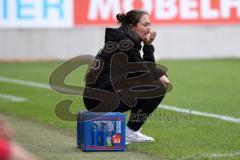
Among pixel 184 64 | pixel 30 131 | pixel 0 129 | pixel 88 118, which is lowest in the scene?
pixel 184 64

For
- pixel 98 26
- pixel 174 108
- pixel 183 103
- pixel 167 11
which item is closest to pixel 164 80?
pixel 174 108

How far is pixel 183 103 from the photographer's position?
13484 millimetres

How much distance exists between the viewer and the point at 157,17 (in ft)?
76.1

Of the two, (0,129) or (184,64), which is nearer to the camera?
(0,129)

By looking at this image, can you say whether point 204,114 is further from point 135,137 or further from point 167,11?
point 167,11

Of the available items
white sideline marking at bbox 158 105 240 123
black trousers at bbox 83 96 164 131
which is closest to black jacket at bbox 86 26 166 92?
black trousers at bbox 83 96 164 131

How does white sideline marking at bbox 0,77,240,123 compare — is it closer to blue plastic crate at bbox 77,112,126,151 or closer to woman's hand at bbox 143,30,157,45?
woman's hand at bbox 143,30,157,45

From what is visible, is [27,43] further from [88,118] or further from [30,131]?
[88,118]

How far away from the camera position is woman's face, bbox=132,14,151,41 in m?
8.92

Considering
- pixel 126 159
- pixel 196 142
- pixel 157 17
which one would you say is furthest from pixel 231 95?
pixel 157 17

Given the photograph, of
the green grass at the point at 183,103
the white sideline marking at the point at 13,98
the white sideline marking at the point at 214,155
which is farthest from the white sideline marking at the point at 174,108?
the white sideline marking at the point at 214,155

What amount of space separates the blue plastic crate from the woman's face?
3.15 feet

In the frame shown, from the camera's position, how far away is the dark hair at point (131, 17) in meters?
8.92

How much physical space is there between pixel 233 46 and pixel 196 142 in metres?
15.1
